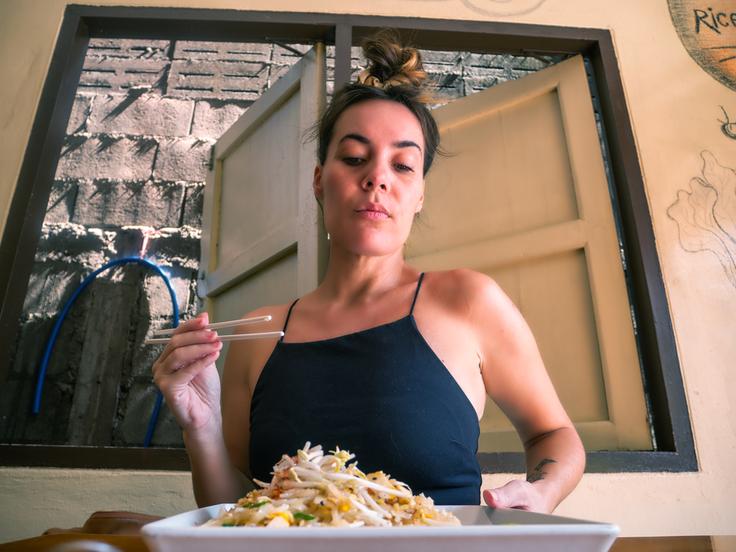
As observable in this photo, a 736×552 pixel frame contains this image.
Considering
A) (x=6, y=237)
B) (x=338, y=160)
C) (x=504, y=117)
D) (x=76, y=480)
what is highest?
(x=504, y=117)

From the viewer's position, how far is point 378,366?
94 cm

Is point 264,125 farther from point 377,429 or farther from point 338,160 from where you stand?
point 377,429

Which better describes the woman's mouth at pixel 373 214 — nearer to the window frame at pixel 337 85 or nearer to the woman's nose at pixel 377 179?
the woman's nose at pixel 377 179

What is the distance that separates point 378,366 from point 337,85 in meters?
1.08

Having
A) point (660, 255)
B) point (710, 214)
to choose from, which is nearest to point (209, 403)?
point (660, 255)

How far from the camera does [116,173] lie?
3131 millimetres

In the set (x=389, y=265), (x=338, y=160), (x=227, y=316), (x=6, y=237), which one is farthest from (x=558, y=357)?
(x=6, y=237)

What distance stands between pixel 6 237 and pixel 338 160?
1.21 meters

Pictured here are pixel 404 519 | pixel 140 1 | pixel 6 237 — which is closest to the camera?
pixel 404 519

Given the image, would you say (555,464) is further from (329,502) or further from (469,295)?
(329,502)

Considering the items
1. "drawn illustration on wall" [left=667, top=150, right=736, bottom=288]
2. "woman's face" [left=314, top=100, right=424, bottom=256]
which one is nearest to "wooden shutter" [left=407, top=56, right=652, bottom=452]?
"drawn illustration on wall" [left=667, top=150, right=736, bottom=288]

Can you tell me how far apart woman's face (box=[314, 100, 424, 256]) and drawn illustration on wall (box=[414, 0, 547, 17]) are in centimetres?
105

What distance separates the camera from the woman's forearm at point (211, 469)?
903mm

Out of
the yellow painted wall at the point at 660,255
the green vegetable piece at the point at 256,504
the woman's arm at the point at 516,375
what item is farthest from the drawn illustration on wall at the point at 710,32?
the green vegetable piece at the point at 256,504
